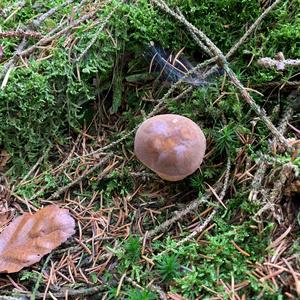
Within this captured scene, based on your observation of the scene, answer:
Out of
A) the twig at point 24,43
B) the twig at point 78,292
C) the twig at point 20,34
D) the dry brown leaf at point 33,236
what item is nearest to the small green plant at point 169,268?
the twig at point 78,292

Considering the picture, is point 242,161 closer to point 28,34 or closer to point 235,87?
point 235,87

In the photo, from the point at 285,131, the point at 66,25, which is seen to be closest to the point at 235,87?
the point at 285,131

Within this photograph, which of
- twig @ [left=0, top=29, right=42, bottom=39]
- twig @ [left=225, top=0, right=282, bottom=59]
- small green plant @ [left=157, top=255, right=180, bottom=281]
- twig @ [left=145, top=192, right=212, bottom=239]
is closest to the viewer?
small green plant @ [left=157, top=255, right=180, bottom=281]

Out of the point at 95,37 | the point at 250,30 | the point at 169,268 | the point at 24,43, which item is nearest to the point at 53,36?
the point at 24,43

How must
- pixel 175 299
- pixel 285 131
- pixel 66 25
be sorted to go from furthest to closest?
pixel 66 25
pixel 285 131
pixel 175 299

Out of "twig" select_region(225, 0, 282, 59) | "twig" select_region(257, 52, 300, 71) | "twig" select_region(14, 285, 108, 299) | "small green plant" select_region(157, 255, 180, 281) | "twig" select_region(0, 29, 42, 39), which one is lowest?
"twig" select_region(14, 285, 108, 299)

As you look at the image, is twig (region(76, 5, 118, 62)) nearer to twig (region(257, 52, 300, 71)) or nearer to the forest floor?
the forest floor

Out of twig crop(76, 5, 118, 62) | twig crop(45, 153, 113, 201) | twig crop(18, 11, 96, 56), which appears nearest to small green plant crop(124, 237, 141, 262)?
twig crop(45, 153, 113, 201)

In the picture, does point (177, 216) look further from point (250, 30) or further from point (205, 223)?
point (250, 30)
